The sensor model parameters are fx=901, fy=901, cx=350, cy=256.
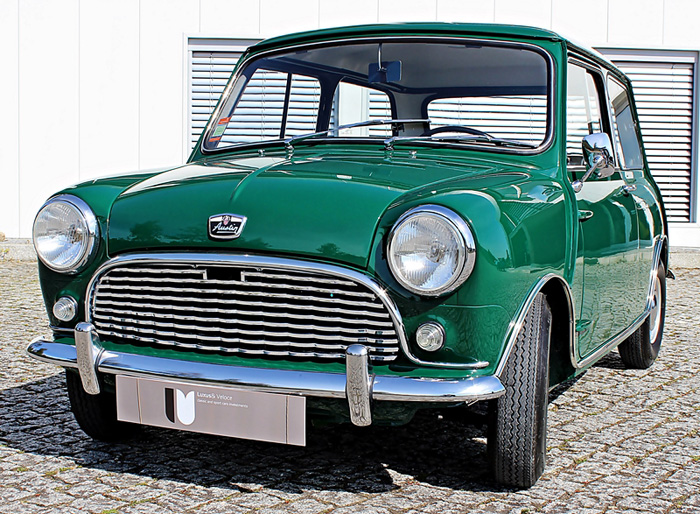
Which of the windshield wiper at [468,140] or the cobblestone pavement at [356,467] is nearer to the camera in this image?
the cobblestone pavement at [356,467]

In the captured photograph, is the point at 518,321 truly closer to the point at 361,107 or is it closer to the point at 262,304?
the point at 262,304

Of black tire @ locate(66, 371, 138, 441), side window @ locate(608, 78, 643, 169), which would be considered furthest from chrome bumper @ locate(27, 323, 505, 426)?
side window @ locate(608, 78, 643, 169)

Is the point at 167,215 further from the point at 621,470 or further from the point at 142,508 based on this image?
the point at 621,470

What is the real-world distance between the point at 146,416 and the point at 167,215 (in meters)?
0.66

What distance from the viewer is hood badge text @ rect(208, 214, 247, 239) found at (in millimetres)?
2811

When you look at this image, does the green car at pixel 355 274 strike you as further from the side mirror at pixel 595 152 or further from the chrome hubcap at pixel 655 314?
the chrome hubcap at pixel 655 314

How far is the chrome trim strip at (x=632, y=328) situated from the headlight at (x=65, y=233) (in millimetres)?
1804

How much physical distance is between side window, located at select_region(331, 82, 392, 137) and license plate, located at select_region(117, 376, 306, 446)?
142 cm

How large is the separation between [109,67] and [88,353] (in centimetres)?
832

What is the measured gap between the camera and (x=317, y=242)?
2719mm

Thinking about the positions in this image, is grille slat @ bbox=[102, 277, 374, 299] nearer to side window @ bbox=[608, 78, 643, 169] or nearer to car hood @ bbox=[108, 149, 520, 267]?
car hood @ bbox=[108, 149, 520, 267]

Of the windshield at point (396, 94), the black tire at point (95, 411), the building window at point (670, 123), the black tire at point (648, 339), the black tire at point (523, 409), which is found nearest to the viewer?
the black tire at point (523, 409)

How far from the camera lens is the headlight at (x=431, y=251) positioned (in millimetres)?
2643

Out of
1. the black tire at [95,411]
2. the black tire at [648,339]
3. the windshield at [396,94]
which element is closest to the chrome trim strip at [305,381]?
the black tire at [95,411]
